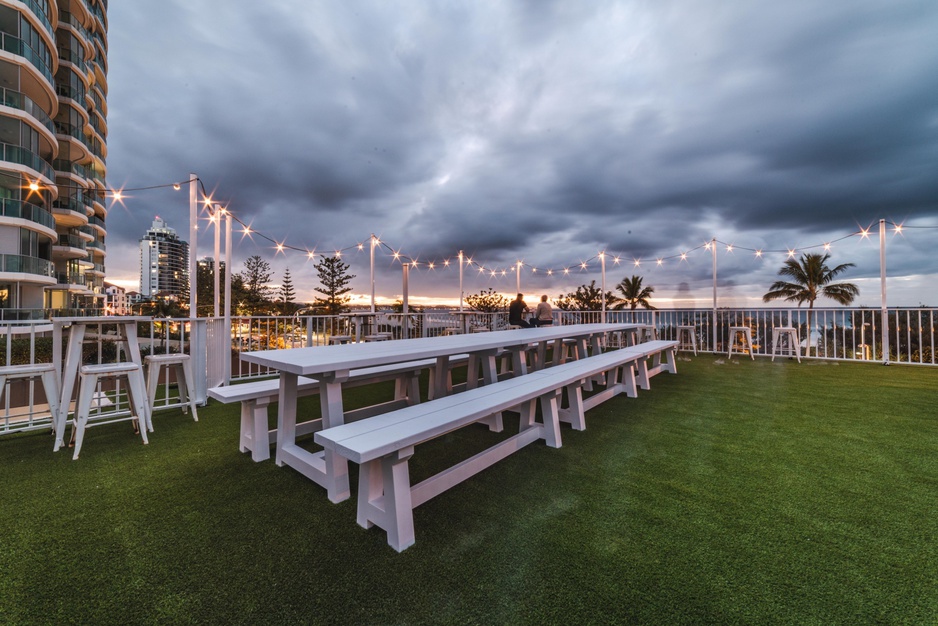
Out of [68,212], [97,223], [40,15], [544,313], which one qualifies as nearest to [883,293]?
[544,313]

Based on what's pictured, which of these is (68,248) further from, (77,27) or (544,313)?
(544,313)

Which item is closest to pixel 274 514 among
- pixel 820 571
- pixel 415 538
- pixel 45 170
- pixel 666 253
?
pixel 415 538

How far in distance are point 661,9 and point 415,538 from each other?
968cm

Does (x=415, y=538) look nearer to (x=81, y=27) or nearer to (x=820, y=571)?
(x=820, y=571)

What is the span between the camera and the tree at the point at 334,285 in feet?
108

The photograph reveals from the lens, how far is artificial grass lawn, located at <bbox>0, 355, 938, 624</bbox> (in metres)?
1.23

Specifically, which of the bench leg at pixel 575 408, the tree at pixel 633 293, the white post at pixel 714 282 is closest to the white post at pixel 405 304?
the bench leg at pixel 575 408

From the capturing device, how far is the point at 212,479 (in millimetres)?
2227

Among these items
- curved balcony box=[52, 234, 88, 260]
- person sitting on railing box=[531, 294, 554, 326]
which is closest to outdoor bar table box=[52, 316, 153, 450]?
person sitting on railing box=[531, 294, 554, 326]

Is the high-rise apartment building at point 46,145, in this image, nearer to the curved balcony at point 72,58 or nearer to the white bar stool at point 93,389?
the curved balcony at point 72,58

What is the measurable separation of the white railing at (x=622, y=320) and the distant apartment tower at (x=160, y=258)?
102m

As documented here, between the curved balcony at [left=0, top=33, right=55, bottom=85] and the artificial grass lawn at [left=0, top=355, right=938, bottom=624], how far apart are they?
2475 cm

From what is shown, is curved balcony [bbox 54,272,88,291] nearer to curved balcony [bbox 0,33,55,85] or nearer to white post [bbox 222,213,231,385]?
curved balcony [bbox 0,33,55,85]

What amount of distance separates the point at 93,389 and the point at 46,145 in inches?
1110
